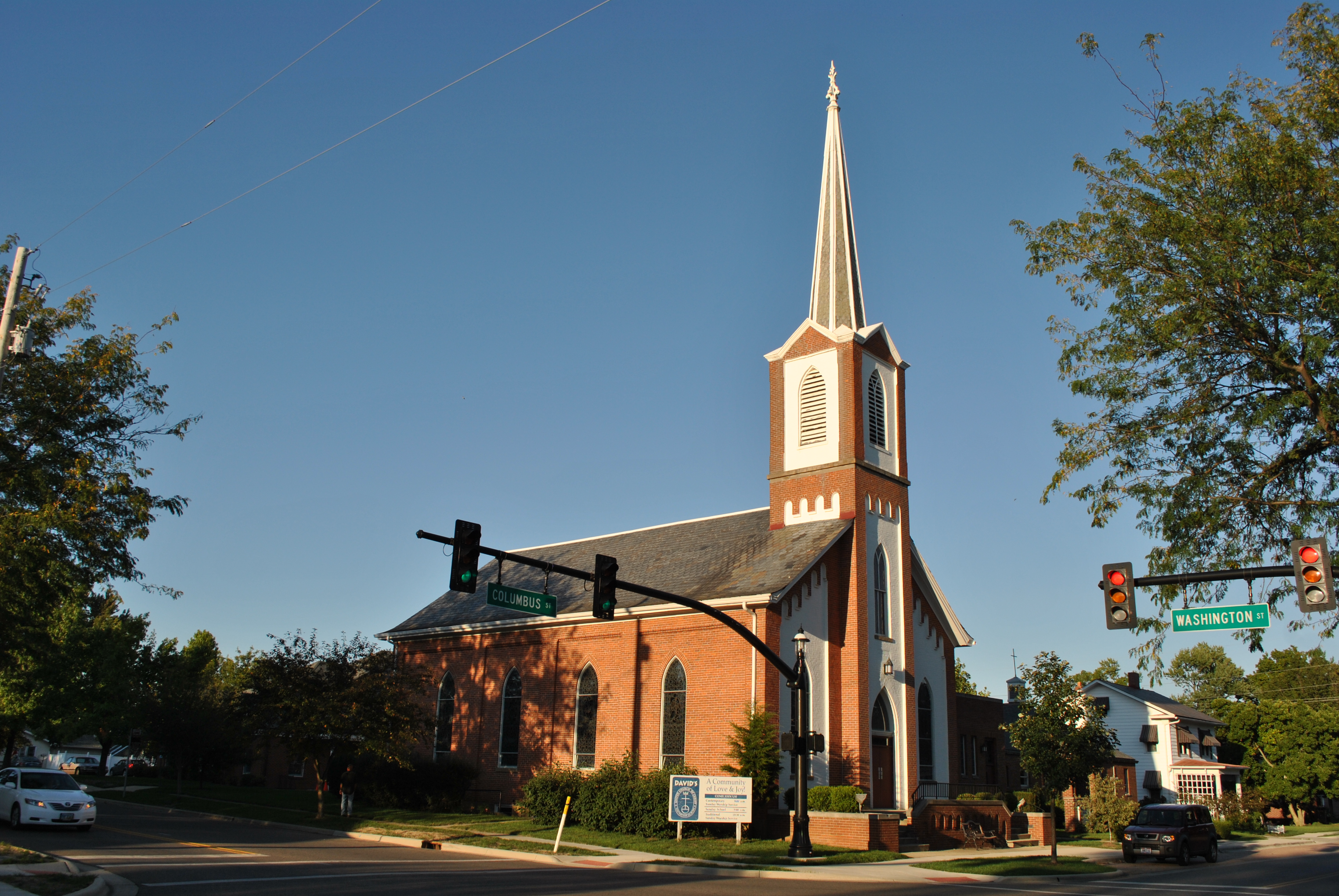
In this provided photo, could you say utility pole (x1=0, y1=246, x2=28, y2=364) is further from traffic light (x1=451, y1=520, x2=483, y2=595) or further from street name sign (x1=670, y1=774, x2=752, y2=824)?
street name sign (x1=670, y1=774, x2=752, y2=824)

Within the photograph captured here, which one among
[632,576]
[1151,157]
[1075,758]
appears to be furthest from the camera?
[632,576]

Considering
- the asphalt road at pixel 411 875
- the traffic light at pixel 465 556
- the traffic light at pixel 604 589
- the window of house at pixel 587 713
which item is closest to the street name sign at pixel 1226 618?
the asphalt road at pixel 411 875

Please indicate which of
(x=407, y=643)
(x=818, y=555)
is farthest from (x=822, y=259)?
(x=407, y=643)

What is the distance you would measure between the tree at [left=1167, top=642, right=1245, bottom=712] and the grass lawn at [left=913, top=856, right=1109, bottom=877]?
9225 centimetres

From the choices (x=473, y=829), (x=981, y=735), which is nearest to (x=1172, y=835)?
(x=981, y=735)

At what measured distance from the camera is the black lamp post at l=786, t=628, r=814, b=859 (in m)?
22.9

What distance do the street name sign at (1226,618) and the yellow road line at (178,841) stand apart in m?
18.7

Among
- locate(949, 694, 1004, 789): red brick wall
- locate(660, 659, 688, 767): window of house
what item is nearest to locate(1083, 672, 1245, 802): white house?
locate(949, 694, 1004, 789): red brick wall

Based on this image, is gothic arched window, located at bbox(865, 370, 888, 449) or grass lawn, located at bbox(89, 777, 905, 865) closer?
grass lawn, located at bbox(89, 777, 905, 865)

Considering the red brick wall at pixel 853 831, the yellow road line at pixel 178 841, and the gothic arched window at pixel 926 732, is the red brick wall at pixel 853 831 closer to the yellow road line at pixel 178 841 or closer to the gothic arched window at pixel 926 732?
the gothic arched window at pixel 926 732

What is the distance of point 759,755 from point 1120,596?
12619mm

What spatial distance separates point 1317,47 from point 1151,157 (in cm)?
330

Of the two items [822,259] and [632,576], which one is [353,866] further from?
[822,259]

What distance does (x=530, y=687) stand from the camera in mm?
36531
